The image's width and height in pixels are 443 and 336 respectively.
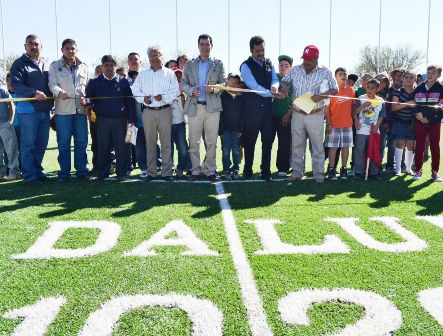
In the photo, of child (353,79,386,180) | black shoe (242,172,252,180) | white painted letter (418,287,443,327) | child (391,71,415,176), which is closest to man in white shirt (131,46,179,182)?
black shoe (242,172,252,180)

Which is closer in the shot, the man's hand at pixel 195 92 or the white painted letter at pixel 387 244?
the white painted letter at pixel 387 244

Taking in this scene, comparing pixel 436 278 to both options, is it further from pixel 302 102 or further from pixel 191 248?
pixel 302 102

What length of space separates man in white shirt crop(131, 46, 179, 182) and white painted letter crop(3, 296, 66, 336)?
4.73 metres

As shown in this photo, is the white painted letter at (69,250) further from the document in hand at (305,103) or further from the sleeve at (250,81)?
the document in hand at (305,103)

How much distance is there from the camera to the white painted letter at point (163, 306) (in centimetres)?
296

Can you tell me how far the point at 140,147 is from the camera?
28.4 feet

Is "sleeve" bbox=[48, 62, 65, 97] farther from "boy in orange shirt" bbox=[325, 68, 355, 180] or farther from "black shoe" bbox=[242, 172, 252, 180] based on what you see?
"boy in orange shirt" bbox=[325, 68, 355, 180]

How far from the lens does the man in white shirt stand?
7637mm

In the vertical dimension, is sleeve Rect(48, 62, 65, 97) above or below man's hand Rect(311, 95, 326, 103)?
above

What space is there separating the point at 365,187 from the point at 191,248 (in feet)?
13.4

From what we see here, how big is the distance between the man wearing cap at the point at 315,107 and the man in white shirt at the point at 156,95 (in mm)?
2025

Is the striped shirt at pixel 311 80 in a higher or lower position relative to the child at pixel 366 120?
higher

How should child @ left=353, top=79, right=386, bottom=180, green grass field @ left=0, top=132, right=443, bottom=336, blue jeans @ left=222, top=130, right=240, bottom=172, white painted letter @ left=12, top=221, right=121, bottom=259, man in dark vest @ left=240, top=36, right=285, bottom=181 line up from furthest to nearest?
1. blue jeans @ left=222, top=130, right=240, bottom=172
2. child @ left=353, top=79, right=386, bottom=180
3. man in dark vest @ left=240, top=36, right=285, bottom=181
4. white painted letter @ left=12, top=221, right=121, bottom=259
5. green grass field @ left=0, top=132, right=443, bottom=336

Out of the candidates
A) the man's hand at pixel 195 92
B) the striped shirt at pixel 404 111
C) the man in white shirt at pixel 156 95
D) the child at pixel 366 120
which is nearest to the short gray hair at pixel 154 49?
the man in white shirt at pixel 156 95
